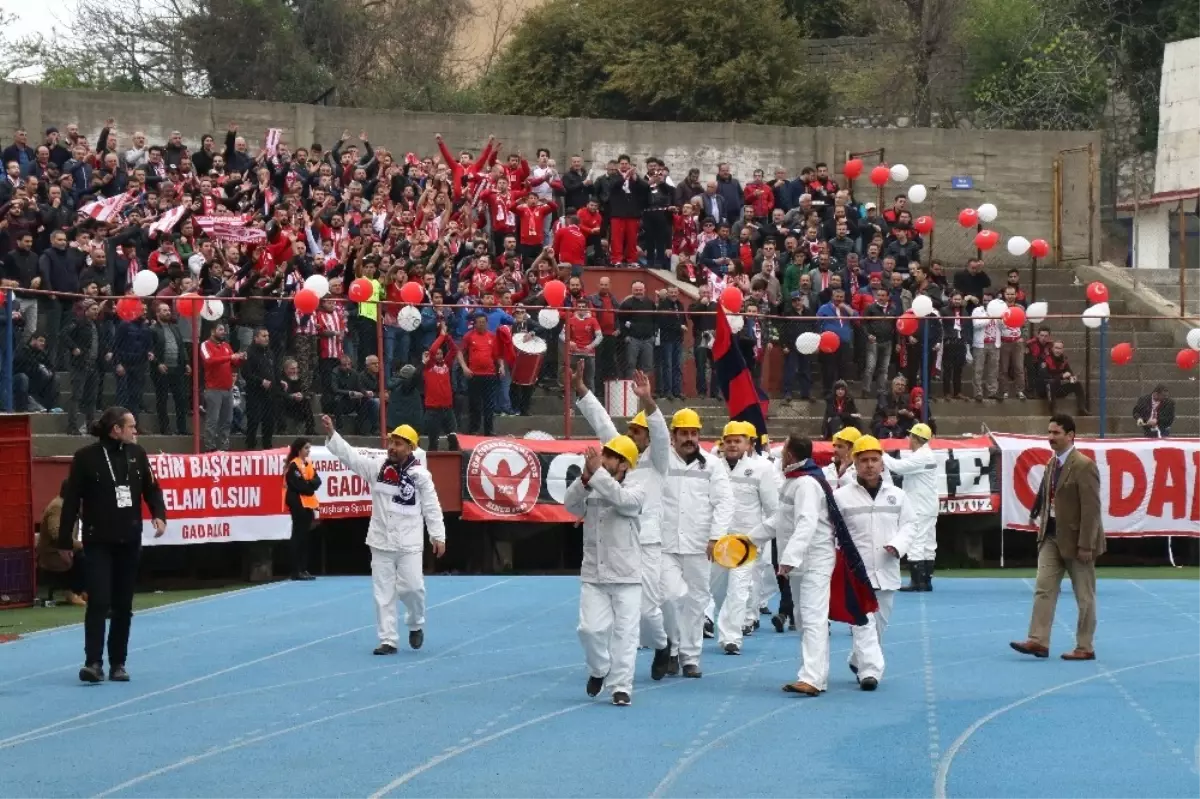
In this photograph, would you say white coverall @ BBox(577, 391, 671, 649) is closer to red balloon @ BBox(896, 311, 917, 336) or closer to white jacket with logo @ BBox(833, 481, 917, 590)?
white jacket with logo @ BBox(833, 481, 917, 590)

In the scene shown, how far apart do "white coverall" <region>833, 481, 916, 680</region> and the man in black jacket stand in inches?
192

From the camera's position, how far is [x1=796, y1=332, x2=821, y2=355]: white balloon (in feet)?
86.2

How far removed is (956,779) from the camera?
418 inches

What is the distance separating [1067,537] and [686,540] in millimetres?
3174

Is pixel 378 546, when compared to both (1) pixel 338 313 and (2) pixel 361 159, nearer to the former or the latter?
(1) pixel 338 313

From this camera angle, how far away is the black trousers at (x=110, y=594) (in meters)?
14.1

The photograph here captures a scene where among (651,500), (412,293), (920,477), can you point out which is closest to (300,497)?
(412,293)

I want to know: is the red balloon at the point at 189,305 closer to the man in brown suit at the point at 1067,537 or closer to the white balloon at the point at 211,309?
the white balloon at the point at 211,309

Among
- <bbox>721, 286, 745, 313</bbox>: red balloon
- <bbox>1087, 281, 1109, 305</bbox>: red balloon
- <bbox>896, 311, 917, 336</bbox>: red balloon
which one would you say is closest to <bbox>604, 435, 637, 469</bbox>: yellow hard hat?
<bbox>721, 286, 745, 313</bbox>: red balloon

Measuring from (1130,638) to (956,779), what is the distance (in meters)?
7.76

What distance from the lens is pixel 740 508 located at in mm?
16906

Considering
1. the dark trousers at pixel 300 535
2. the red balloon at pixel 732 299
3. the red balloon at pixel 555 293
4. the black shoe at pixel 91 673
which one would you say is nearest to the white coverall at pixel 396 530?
the black shoe at pixel 91 673

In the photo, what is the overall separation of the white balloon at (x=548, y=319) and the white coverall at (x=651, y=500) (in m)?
9.87

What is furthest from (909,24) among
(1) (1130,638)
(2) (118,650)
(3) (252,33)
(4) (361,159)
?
(2) (118,650)
